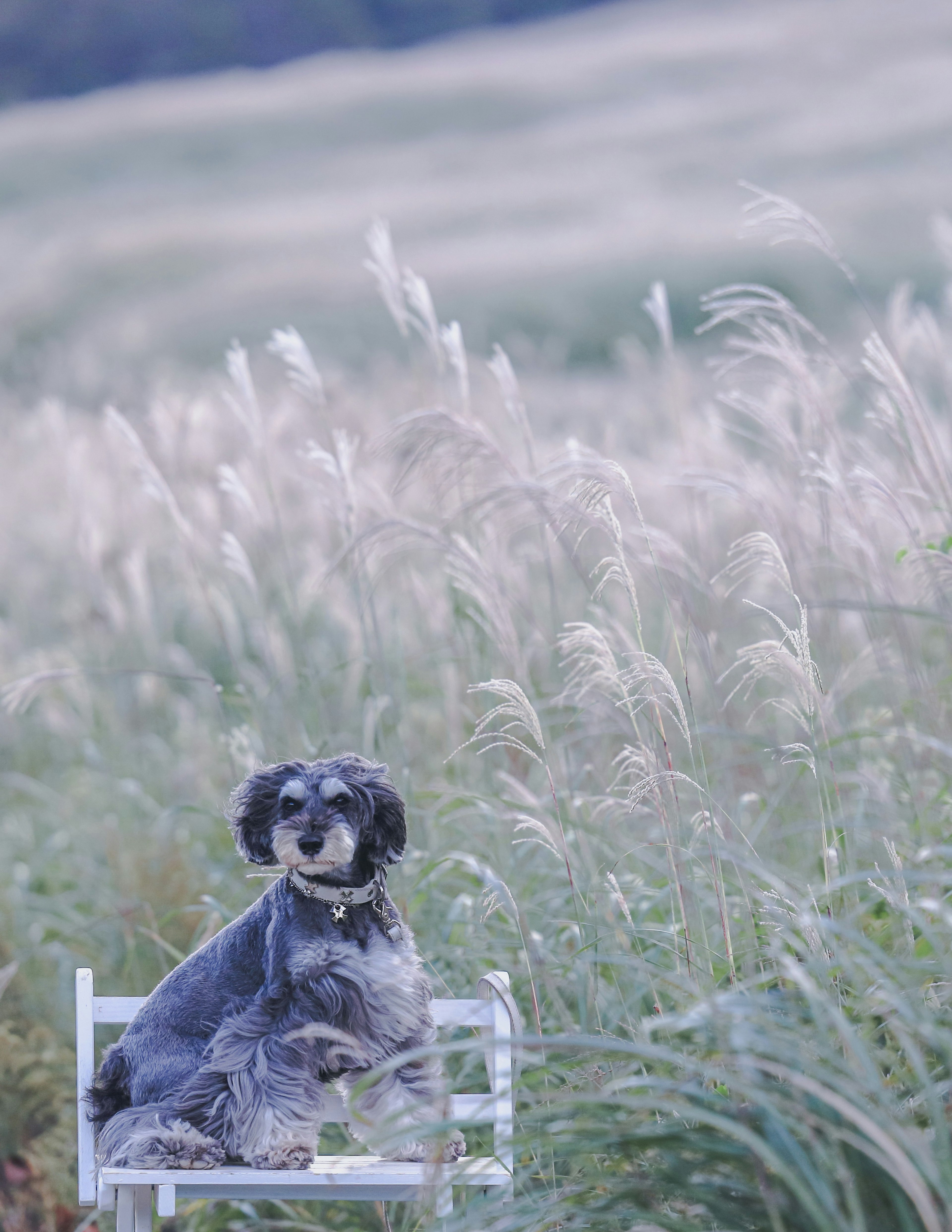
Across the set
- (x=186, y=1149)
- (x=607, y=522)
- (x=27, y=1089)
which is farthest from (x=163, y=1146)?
(x=27, y=1089)

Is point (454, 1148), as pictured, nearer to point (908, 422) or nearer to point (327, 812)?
point (327, 812)

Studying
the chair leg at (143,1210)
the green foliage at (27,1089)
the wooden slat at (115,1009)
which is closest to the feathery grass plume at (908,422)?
the wooden slat at (115,1009)

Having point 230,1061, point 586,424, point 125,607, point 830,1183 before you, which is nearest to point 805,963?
point 830,1183

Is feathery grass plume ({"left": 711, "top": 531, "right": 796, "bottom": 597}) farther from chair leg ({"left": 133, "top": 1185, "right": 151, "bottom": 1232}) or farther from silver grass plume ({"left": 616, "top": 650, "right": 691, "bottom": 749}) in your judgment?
chair leg ({"left": 133, "top": 1185, "right": 151, "bottom": 1232})

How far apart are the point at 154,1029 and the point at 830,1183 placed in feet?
3.55

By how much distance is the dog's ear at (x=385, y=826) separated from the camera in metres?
1.85

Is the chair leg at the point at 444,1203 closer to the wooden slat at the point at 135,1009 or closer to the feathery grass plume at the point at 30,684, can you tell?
the wooden slat at the point at 135,1009

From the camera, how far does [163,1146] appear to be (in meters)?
1.77

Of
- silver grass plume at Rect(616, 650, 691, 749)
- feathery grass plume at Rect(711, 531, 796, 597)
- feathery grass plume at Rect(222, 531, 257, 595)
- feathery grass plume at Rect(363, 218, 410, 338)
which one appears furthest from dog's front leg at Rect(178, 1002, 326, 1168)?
feathery grass plume at Rect(363, 218, 410, 338)

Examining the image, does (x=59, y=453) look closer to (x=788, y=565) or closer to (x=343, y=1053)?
(x=788, y=565)

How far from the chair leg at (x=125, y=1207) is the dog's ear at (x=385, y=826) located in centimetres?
62

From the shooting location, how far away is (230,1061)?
180 centimetres

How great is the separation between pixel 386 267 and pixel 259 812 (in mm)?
1753

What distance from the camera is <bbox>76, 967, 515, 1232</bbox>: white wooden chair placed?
5.66ft
